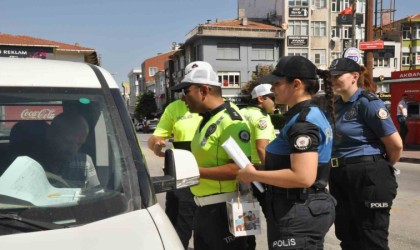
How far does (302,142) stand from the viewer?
7.25ft

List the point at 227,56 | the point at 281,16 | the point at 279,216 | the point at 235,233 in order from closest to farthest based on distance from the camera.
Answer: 1. the point at 279,216
2. the point at 235,233
3. the point at 227,56
4. the point at 281,16

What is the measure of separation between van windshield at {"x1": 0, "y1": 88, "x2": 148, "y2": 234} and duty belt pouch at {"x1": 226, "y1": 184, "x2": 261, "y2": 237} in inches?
30.0

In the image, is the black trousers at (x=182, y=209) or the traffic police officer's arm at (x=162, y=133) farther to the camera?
the traffic police officer's arm at (x=162, y=133)

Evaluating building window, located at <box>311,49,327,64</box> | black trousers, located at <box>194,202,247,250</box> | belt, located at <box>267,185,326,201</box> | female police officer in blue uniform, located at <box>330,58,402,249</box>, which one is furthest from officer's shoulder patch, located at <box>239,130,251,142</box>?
building window, located at <box>311,49,327,64</box>

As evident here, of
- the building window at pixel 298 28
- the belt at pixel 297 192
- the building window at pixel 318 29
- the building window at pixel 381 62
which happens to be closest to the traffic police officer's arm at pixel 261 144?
the belt at pixel 297 192

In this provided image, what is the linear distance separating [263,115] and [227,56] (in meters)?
47.5

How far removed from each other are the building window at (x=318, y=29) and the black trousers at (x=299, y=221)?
5485cm

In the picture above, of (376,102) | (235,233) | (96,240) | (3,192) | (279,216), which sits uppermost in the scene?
(376,102)

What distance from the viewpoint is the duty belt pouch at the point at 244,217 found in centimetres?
255

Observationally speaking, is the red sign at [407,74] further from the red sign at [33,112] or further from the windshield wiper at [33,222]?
the windshield wiper at [33,222]

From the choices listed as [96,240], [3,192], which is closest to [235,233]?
[96,240]

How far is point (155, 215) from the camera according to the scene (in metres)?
1.95

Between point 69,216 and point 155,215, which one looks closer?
point 69,216

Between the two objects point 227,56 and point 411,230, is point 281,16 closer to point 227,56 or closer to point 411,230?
point 227,56
